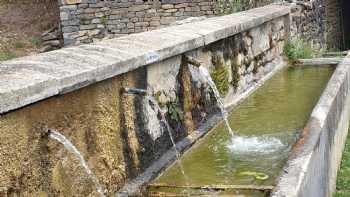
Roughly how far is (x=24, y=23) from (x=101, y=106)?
40.5 ft

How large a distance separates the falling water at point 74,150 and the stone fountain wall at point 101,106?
3 cm

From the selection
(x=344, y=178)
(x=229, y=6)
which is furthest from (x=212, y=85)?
(x=229, y=6)

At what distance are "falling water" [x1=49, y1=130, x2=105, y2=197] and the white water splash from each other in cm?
123

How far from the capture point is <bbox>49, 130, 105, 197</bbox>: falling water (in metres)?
2.58

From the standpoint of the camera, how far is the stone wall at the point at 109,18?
12.8 m

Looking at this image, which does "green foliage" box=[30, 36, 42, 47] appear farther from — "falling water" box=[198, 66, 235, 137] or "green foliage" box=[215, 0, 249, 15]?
"falling water" box=[198, 66, 235, 137]

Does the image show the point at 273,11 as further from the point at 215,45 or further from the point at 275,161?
the point at 275,161

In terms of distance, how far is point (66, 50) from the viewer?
312 cm

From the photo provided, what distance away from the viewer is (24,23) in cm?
1463

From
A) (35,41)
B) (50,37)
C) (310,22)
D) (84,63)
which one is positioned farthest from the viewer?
(50,37)

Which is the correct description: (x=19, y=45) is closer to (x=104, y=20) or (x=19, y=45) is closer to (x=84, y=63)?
(x=104, y=20)

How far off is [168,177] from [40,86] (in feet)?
3.92

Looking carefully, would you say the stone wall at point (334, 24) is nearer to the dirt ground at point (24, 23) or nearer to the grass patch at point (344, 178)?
the dirt ground at point (24, 23)

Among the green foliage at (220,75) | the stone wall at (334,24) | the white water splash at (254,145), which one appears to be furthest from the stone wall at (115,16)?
the white water splash at (254,145)
